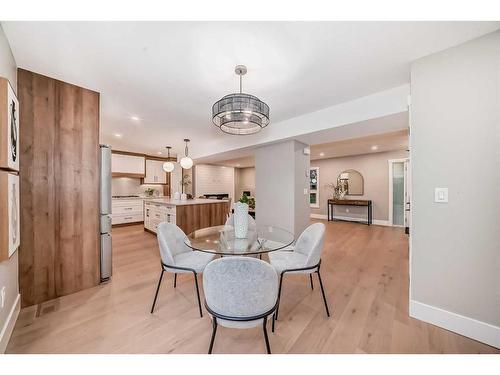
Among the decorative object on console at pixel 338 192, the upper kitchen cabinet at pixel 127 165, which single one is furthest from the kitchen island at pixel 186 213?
the decorative object on console at pixel 338 192

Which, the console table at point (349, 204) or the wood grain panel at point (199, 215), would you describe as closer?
the wood grain panel at point (199, 215)

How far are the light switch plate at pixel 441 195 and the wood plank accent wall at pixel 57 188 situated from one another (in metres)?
3.54

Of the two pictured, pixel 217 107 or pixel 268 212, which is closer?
pixel 217 107

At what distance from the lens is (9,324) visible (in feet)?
5.16

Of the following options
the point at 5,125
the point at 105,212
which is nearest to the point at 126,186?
the point at 105,212

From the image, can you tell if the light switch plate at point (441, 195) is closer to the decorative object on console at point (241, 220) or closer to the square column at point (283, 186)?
the decorative object on console at point (241, 220)

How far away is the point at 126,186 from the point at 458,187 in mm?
7820

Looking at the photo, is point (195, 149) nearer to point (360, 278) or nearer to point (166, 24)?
point (166, 24)

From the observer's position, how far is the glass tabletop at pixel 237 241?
1784 millimetres

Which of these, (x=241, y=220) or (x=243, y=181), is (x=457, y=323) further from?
(x=243, y=181)

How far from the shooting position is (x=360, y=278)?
103 inches
